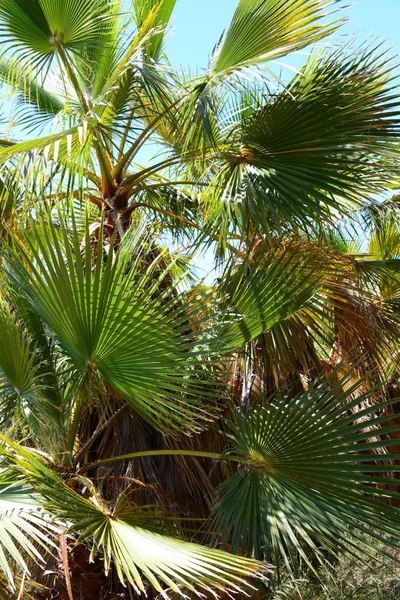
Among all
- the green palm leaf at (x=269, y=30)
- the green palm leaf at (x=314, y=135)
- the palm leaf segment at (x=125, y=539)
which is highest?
the green palm leaf at (x=269, y=30)

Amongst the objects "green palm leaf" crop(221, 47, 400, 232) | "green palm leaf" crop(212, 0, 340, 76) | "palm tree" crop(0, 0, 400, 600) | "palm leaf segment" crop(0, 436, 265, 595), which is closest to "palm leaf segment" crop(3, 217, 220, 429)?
"palm tree" crop(0, 0, 400, 600)

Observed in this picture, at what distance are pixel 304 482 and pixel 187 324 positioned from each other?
3.37 ft

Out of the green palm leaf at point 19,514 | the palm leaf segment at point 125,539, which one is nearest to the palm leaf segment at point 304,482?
the palm leaf segment at point 125,539

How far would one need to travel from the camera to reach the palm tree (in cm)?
299

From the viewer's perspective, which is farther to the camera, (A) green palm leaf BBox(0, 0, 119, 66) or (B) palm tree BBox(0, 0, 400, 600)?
(A) green palm leaf BBox(0, 0, 119, 66)

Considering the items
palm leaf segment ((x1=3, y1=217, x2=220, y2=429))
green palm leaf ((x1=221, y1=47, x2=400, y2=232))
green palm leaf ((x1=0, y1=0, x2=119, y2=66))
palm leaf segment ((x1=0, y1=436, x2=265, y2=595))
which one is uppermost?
green palm leaf ((x1=0, y1=0, x2=119, y2=66))

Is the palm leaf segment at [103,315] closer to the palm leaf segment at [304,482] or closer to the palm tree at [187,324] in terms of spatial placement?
the palm tree at [187,324]

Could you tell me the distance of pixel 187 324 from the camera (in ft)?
12.4

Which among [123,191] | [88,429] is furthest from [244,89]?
[88,429]

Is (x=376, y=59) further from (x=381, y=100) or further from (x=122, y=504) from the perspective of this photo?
(x=122, y=504)

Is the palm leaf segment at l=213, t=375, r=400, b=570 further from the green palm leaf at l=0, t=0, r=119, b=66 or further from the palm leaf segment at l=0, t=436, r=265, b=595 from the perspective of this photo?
the green palm leaf at l=0, t=0, r=119, b=66

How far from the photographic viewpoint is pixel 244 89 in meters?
3.94

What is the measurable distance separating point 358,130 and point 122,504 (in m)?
2.27

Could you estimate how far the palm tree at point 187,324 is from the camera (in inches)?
118
